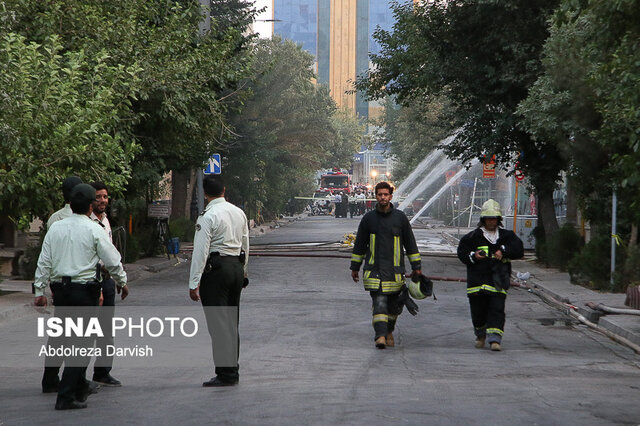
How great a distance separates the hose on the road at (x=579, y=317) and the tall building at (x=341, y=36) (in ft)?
480

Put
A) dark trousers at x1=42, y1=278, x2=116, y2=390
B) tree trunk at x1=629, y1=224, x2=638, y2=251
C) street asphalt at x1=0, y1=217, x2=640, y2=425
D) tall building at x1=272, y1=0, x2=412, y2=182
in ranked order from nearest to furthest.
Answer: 1. street asphalt at x1=0, y1=217, x2=640, y2=425
2. dark trousers at x1=42, y1=278, x2=116, y2=390
3. tree trunk at x1=629, y1=224, x2=638, y2=251
4. tall building at x1=272, y1=0, x2=412, y2=182

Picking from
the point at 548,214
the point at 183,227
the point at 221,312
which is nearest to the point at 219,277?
the point at 221,312

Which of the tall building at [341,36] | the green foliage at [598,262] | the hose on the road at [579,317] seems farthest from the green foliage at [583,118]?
the tall building at [341,36]

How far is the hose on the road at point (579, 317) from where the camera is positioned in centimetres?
1262

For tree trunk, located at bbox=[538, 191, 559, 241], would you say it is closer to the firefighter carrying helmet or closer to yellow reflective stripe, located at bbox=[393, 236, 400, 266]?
the firefighter carrying helmet

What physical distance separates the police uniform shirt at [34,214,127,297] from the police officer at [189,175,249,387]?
103 cm

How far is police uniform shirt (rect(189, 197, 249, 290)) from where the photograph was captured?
883 centimetres

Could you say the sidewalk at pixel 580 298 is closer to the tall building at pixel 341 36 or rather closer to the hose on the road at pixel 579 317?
the hose on the road at pixel 579 317

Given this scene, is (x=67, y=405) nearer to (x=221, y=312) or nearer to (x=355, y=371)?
(x=221, y=312)

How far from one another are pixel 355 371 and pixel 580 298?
896cm

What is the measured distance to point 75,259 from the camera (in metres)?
7.95

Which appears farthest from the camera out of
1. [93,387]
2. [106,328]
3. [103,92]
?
[103,92]

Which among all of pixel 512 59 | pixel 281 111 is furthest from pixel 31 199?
pixel 281 111

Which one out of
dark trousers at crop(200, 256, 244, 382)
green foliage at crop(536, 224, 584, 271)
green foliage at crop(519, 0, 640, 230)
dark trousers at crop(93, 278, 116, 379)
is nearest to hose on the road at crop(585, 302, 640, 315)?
green foliage at crop(519, 0, 640, 230)
